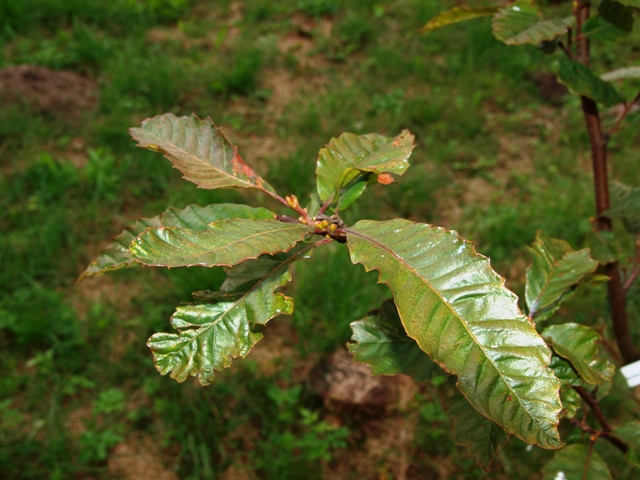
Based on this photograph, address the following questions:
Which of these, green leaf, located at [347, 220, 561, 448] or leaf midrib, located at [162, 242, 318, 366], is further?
leaf midrib, located at [162, 242, 318, 366]

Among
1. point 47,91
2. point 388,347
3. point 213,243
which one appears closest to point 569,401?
point 388,347

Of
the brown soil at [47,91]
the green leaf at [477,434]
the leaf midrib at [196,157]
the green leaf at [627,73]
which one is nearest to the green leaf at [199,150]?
the leaf midrib at [196,157]

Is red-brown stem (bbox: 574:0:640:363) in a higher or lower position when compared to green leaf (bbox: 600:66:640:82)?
lower

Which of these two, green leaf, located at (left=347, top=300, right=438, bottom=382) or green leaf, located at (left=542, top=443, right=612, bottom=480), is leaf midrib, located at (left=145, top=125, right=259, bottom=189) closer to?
green leaf, located at (left=347, top=300, right=438, bottom=382)

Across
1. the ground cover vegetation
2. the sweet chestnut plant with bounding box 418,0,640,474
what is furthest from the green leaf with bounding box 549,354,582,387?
the ground cover vegetation

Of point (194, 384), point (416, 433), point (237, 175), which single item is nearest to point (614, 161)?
point (416, 433)

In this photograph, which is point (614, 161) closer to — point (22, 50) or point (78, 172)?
point (78, 172)
